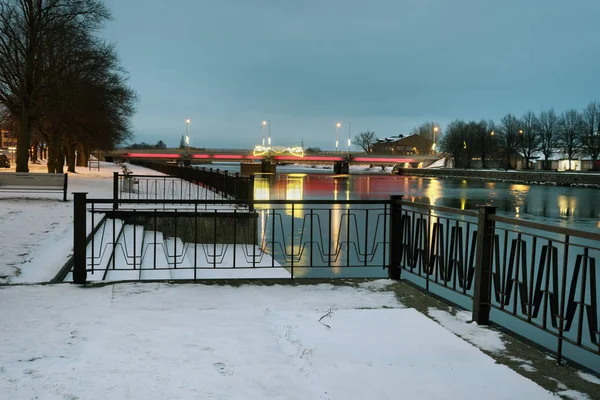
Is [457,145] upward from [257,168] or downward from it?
upward

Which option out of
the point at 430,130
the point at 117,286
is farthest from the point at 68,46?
the point at 430,130

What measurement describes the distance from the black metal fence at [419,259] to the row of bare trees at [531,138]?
257 feet

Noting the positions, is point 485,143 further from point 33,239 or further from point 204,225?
point 33,239

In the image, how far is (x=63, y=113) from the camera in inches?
1299

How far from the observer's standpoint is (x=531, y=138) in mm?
97500

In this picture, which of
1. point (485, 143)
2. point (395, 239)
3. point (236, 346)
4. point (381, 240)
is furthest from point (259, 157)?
point (236, 346)

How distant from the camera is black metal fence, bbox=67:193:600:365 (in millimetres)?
5109

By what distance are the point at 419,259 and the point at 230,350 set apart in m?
3.56

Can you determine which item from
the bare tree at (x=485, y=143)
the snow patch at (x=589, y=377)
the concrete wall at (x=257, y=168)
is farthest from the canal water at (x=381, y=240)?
the concrete wall at (x=257, y=168)

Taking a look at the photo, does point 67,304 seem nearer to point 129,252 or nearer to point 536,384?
point 536,384

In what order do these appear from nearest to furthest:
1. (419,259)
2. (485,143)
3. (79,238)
Answer: (79,238), (419,259), (485,143)

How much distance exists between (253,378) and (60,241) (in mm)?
7937

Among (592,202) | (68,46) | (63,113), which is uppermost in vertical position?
(68,46)

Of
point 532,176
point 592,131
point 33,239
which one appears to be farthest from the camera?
point 592,131
